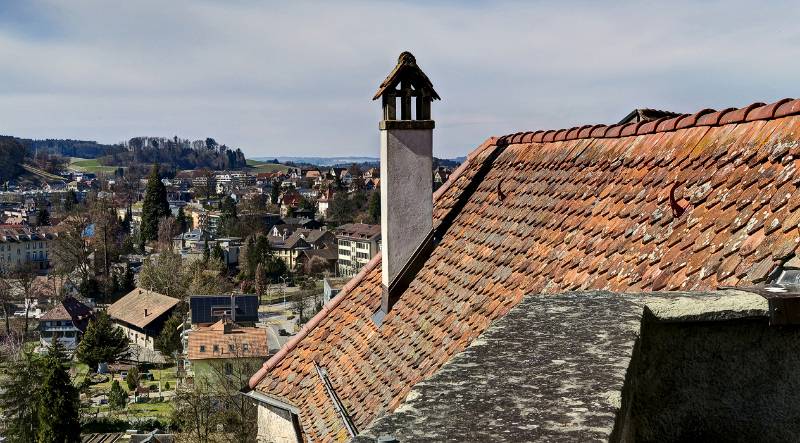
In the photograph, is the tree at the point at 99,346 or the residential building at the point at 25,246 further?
the residential building at the point at 25,246

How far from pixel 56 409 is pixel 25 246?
291ft

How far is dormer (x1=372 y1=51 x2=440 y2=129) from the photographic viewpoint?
344 inches

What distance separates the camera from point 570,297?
3.57 m

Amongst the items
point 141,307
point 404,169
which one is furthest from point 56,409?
point 141,307

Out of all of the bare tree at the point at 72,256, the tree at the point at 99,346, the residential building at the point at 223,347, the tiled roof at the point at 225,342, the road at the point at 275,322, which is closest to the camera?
the residential building at the point at 223,347

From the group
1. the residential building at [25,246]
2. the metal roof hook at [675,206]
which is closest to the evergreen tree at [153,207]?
the residential building at [25,246]

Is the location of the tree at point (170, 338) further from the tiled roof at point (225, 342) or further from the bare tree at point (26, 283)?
the bare tree at point (26, 283)

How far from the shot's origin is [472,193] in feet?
31.1

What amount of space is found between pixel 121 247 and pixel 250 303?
2322 inches

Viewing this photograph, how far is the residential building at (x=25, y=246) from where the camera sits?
11688cm

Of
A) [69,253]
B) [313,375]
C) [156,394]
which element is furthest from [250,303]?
[313,375]

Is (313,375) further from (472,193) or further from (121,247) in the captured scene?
(121,247)

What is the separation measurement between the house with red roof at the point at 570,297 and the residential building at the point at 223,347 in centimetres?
3645

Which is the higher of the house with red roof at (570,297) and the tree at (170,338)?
the house with red roof at (570,297)
